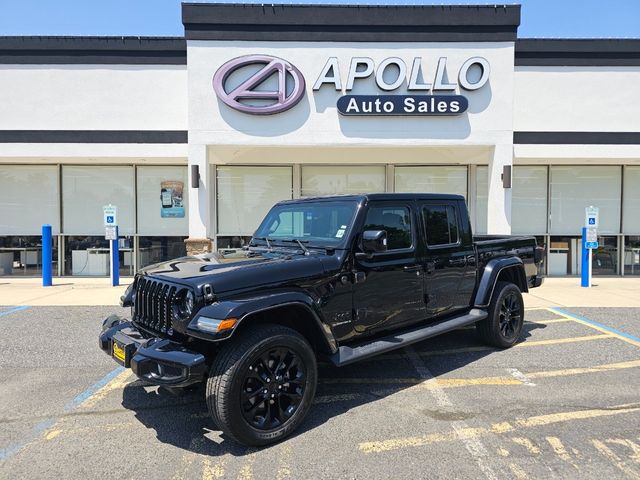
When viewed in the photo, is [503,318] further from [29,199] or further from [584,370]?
[29,199]

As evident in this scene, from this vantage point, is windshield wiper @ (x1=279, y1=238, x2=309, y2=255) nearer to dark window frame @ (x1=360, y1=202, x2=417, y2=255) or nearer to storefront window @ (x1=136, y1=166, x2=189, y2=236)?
dark window frame @ (x1=360, y1=202, x2=417, y2=255)

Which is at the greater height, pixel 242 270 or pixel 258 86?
pixel 258 86

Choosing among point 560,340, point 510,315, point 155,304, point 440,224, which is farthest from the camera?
point 560,340

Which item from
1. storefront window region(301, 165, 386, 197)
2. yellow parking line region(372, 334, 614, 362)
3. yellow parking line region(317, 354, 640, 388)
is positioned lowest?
yellow parking line region(317, 354, 640, 388)

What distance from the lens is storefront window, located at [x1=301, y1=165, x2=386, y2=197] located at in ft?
43.2

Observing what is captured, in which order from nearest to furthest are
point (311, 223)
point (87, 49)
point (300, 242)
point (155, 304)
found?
point (155, 304), point (300, 242), point (311, 223), point (87, 49)

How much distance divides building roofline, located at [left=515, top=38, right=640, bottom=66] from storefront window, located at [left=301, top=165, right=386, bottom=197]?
16.6 ft

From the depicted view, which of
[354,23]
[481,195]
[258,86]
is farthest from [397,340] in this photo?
[481,195]

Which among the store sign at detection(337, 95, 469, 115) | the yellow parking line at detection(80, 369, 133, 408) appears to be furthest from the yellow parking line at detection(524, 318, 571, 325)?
the yellow parking line at detection(80, 369, 133, 408)

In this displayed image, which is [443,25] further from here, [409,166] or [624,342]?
[624,342]

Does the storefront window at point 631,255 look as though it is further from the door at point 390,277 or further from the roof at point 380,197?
the door at point 390,277

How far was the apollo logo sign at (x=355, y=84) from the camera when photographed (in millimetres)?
10398

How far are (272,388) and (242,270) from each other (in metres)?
0.93

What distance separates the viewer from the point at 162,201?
13.1 meters
